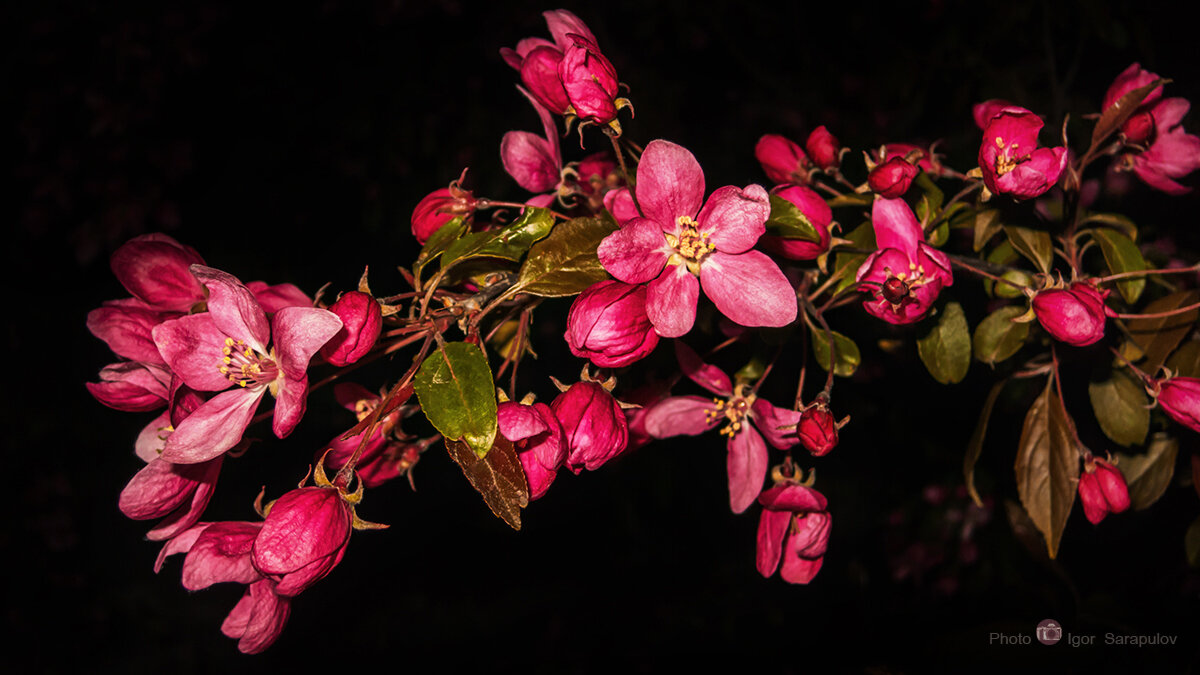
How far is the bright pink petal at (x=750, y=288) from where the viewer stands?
55cm

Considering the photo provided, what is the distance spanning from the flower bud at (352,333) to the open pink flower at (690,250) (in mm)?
179

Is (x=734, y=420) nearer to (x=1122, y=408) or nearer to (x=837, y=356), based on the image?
(x=837, y=356)

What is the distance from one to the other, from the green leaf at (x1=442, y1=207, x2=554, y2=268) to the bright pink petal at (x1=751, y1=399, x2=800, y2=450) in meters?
0.29

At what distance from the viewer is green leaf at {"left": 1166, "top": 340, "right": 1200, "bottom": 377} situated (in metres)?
0.83

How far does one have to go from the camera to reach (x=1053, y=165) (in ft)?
2.02

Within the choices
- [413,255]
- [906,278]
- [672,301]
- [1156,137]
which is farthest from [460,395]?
[413,255]

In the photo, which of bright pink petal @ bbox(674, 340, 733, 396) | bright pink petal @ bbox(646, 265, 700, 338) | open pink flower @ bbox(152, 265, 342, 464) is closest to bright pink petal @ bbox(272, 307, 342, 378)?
open pink flower @ bbox(152, 265, 342, 464)

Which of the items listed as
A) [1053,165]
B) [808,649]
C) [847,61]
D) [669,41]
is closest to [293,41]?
[669,41]

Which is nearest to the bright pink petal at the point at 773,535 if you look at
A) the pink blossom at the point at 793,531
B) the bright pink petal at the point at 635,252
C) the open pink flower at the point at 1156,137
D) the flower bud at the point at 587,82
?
the pink blossom at the point at 793,531

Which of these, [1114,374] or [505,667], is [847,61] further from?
[505,667]

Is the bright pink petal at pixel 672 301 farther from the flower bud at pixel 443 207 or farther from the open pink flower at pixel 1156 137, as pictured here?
the open pink flower at pixel 1156 137

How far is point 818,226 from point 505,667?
7.34 feet

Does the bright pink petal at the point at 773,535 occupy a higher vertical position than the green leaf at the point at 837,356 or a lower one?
lower

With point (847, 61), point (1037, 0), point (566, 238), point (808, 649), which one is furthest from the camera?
point (847, 61)
